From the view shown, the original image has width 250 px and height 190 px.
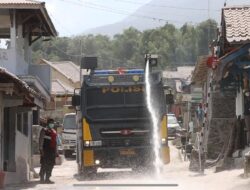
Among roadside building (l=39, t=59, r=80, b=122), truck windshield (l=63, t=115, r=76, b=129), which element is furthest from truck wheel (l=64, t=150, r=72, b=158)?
roadside building (l=39, t=59, r=80, b=122)

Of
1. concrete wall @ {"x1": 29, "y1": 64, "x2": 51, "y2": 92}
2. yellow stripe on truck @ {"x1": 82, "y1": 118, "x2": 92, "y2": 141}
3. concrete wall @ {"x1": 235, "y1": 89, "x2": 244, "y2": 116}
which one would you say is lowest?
yellow stripe on truck @ {"x1": 82, "y1": 118, "x2": 92, "y2": 141}

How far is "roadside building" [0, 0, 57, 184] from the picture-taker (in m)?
17.4

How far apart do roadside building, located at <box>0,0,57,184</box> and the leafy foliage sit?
69705 millimetres

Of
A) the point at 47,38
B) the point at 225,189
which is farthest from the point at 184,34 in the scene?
the point at 225,189

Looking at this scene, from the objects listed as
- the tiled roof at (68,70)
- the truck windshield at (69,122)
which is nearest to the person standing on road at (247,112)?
the truck windshield at (69,122)

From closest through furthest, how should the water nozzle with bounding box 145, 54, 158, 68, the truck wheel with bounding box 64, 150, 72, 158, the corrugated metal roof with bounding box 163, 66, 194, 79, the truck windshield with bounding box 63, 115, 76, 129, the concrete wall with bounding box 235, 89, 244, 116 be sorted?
the water nozzle with bounding box 145, 54, 158, 68
the concrete wall with bounding box 235, 89, 244, 116
the truck windshield with bounding box 63, 115, 76, 129
the truck wheel with bounding box 64, 150, 72, 158
the corrugated metal roof with bounding box 163, 66, 194, 79

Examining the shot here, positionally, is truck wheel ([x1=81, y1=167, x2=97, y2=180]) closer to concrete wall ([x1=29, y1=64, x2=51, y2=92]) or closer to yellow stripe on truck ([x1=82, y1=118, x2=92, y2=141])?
yellow stripe on truck ([x1=82, y1=118, x2=92, y2=141])

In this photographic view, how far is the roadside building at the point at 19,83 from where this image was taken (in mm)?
17406

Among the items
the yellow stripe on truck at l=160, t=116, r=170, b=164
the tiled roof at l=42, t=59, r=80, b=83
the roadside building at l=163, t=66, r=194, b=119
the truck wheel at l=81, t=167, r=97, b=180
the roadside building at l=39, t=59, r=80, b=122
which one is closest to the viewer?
the yellow stripe on truck at l=160, t=116, r=170, b=164

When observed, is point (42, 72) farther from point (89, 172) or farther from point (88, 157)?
point (88, 157)

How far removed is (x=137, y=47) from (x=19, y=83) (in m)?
95.6

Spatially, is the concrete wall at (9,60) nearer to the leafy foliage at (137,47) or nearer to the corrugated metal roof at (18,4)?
the corrugated metal roof at (18,4)

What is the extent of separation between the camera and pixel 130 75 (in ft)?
62.4

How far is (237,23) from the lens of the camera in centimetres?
1883
